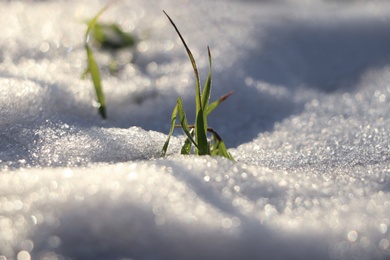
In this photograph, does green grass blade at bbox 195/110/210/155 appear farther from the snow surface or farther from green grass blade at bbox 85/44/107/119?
green grass blade at bbox 85/44/107/119

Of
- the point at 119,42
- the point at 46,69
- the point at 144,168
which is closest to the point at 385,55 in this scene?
the point at 119,42

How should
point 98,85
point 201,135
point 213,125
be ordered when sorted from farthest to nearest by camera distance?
point 213,125, point 98,85, point 201,135

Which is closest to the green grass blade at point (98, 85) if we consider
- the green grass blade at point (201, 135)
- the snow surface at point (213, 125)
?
the snow surface at point (213, 125)

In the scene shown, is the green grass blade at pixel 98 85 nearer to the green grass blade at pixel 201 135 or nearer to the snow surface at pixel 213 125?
the snow surface at pixel 213 125

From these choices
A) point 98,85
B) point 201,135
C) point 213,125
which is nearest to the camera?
point 201,135

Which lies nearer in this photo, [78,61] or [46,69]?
[46,69]

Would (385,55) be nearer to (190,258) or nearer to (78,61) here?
(78,61)

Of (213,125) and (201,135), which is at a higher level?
(213,125)

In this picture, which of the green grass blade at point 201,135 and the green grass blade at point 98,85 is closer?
the green grass blade at point 201,135
